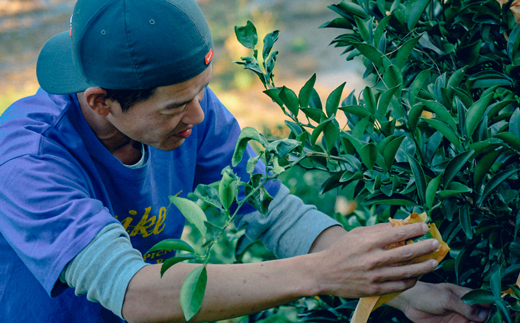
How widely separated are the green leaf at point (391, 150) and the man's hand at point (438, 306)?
13.6 inches

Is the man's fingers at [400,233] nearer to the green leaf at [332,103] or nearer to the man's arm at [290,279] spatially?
the man's arm at [290,279]

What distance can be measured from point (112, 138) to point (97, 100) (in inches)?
7.1

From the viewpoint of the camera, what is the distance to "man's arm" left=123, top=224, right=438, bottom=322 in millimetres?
863

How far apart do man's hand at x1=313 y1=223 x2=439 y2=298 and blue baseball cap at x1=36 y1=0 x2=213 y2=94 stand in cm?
53

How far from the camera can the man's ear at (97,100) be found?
1.18 meters

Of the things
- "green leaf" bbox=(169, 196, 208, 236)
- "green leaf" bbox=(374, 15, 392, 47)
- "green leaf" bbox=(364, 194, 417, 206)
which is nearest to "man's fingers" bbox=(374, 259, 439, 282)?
"green leaf" bbox=(364, 194, 417, 206)

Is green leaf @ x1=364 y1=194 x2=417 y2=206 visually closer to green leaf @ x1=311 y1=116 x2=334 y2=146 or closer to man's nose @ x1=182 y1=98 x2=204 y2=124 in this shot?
green leaf @ x1=311 y1=116 x2=334 y2=146

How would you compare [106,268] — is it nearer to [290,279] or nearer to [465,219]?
[290,279]

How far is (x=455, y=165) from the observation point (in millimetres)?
810

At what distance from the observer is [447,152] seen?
0.98 m

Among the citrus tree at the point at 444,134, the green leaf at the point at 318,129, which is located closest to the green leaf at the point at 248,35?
the citrus tree at the point at 444,134

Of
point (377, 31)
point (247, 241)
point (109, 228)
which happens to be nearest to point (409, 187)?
point (377, 31)

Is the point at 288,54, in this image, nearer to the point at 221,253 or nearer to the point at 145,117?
the point at 221,253

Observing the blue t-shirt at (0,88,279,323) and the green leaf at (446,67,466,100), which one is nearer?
the green leaf at (446,67,466,100)
